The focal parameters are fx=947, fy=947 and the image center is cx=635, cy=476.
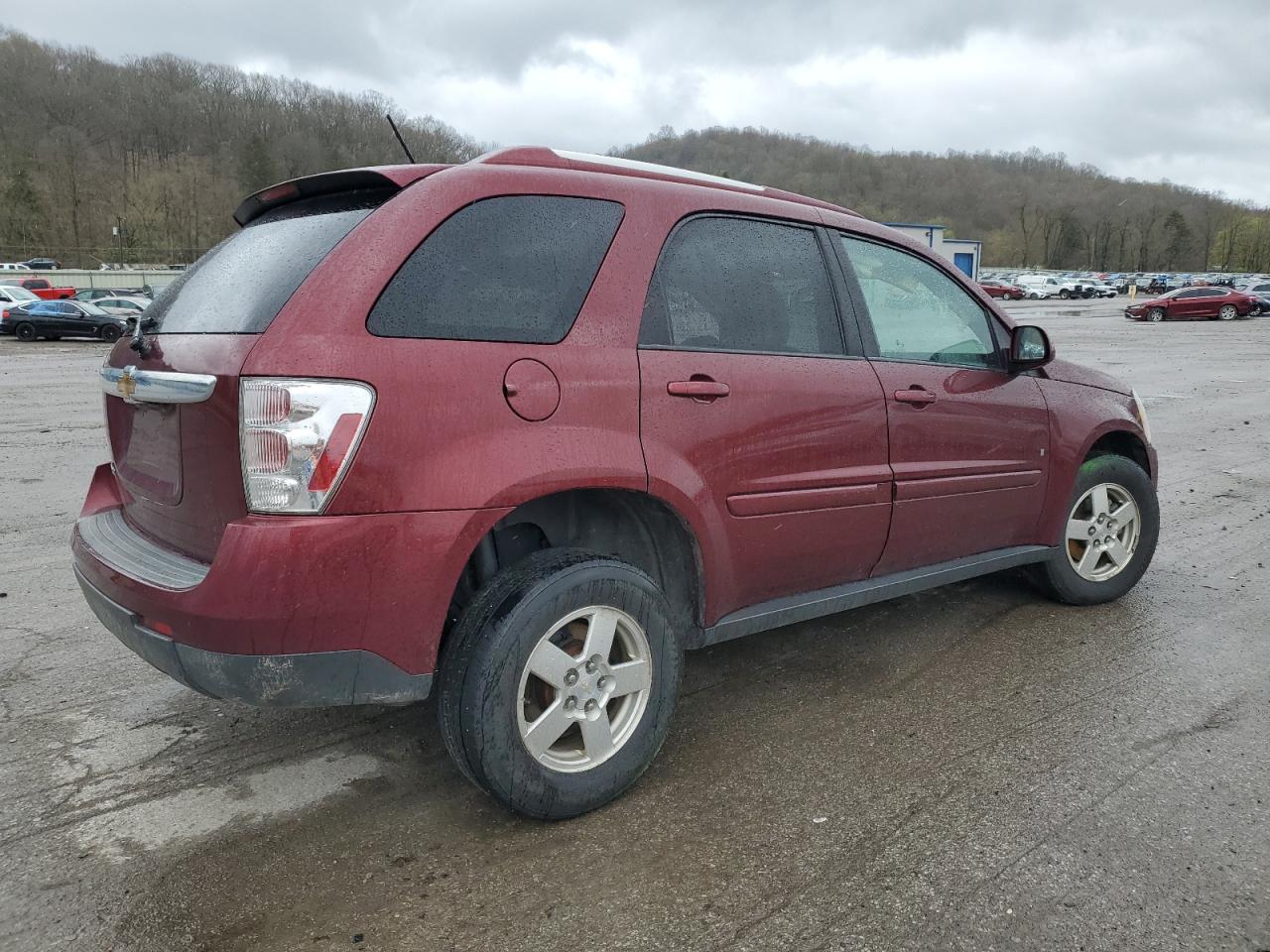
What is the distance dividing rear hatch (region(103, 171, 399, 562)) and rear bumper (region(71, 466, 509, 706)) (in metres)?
0.14

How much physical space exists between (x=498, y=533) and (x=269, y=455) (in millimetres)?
762

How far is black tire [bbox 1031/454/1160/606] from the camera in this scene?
436 centimetres

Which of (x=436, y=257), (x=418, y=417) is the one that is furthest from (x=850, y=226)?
(x=418, y=417)

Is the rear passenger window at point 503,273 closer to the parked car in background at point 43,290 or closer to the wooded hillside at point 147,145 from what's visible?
the parked car in background at point 43,290

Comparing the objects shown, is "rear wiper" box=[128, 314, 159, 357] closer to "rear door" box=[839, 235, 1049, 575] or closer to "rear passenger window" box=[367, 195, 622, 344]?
"rear passenger window" box=[367, 195, 622, 344]

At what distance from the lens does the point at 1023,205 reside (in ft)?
480

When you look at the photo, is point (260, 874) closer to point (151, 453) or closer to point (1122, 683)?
point (151, 453)

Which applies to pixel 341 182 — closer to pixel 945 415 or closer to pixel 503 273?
pixel 503 273

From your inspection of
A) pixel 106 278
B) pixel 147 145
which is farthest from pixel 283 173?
pixel 106 278

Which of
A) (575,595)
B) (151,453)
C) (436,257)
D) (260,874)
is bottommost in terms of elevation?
(260,874)

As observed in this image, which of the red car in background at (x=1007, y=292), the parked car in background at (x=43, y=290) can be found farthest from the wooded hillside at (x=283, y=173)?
the parked car in background at (x=43, y=290)

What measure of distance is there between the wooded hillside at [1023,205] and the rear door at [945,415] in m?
126

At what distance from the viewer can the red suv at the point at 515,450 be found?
2.27m

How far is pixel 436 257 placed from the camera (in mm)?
2498
